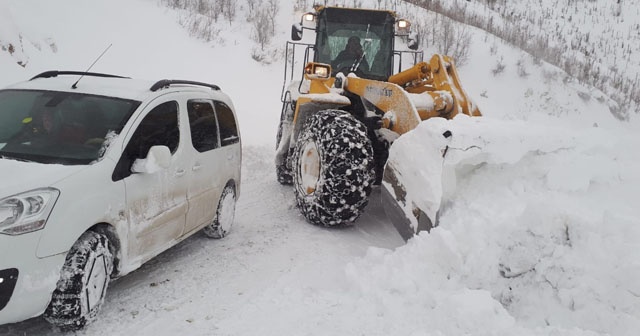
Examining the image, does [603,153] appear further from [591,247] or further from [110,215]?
[110,215]

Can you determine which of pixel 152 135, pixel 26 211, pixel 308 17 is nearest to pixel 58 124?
pixel 152 135

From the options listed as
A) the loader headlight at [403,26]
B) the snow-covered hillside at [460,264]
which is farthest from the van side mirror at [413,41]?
the snow-covered hillside at [460,264]

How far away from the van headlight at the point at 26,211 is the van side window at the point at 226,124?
255 centimetres

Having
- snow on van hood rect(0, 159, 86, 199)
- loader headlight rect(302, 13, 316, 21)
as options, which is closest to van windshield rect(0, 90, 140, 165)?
snow on van hood rect(0, 159, 86, 199)

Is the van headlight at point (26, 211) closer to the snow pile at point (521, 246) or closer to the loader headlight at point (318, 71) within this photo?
the snow pile at point (521, 246)

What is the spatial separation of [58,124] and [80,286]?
1346 millimetres

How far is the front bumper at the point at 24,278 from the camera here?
2.86m

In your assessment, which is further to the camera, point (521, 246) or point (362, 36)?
point (362, 36)

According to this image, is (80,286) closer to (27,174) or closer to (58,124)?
(27,174)

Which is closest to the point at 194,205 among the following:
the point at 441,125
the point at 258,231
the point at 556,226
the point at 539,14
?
the point at 258,231

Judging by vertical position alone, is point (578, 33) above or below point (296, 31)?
below

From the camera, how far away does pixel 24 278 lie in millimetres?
2932

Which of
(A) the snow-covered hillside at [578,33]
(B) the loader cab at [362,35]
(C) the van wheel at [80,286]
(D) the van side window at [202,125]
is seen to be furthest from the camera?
(A) the snow-covered hillside at [578,33]

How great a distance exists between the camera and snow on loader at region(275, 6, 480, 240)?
5.37m
